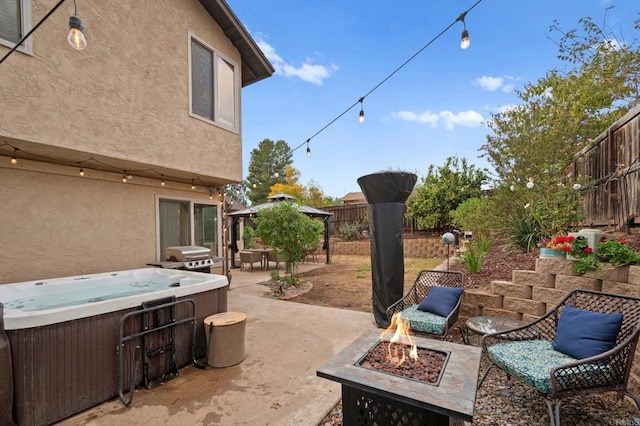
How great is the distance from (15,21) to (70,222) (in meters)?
2.82

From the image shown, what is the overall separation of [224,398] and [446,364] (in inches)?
81.8

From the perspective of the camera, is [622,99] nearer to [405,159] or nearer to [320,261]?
[320,261]

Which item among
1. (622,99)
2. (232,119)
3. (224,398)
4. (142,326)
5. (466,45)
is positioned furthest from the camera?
(232,119)

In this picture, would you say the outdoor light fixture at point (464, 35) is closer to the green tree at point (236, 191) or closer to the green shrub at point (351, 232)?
the green shrub at point (351, 232)

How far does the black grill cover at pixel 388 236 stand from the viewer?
4371mm

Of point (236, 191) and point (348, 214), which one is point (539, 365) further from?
point (236, 191)

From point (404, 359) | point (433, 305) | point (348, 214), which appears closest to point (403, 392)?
point (404, 359)

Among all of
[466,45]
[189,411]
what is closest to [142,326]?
[189,411]

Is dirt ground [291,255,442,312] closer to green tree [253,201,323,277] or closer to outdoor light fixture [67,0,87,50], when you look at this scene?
green tree [253,201,323,277]

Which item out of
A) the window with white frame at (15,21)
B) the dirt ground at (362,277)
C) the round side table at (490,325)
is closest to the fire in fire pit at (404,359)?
the round side table at (490,325)

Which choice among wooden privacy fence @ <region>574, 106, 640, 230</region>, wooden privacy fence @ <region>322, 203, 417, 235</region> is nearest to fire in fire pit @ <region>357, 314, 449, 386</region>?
wooden privacy fence @ <region>574, 106, 640, 230</region>

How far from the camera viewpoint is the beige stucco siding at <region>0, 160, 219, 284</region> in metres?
4.04

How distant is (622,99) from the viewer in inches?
221

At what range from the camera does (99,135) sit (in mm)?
4055
